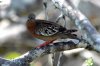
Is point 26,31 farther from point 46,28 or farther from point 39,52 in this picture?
point 39,52

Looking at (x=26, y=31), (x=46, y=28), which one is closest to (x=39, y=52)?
(x=46, y=28)

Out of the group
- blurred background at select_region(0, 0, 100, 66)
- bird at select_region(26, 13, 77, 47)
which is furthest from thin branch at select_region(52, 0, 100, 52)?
blurred background at select_region(0, 0, 100, 66)

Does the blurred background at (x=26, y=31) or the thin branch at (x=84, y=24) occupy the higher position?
the blurred background at (x=26, y=31)

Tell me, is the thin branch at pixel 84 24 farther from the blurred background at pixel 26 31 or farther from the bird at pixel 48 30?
the blurred background at pixel 26 31

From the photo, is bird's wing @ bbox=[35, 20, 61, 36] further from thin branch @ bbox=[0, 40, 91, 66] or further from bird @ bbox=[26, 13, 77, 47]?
thin branch @ bbox=[0, 40, 91, 66]

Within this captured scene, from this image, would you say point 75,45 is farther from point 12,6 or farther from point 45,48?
point 12,6

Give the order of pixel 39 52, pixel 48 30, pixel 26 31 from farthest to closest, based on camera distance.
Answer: pixel 26 31, pixel 48 30, pixel 39 52

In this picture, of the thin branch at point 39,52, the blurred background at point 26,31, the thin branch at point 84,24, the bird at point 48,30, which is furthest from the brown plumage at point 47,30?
the blurred background at point 26,31
